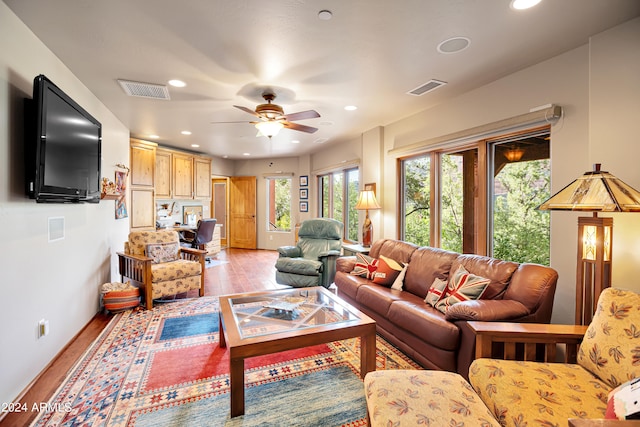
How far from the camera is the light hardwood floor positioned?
6.42 feet

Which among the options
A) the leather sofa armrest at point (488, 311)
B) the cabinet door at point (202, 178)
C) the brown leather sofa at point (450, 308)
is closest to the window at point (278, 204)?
the cabinet door at point (202, 178)

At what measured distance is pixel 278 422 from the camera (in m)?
1.72

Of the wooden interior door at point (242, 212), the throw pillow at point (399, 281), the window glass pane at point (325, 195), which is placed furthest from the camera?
the wooden interior door at point (242, 212)

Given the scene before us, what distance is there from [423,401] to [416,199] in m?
3.28

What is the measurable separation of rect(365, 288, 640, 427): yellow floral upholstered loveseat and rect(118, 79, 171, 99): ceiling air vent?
3.32 meters

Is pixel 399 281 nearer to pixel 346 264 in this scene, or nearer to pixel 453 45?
pixel 346 264

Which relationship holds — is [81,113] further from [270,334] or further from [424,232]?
[424,232]

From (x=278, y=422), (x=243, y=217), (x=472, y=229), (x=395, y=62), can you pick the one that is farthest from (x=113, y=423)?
(x=243, y=217)

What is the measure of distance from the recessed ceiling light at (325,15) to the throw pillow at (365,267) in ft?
7.85

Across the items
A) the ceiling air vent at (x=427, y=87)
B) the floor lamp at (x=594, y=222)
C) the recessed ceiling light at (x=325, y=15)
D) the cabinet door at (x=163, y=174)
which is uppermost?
the ceiling air vent at (x=427, y=87)

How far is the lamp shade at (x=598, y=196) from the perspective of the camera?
62.5 inches

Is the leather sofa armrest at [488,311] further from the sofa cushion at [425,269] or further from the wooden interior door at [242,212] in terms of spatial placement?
the wooden interior door at [242,212]

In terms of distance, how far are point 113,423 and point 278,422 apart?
96cm

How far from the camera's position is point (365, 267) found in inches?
133
